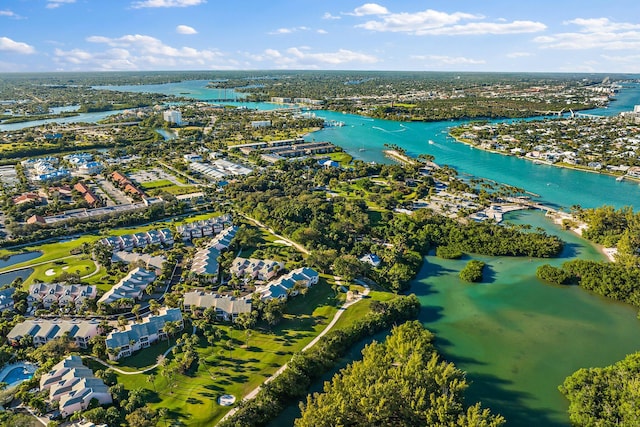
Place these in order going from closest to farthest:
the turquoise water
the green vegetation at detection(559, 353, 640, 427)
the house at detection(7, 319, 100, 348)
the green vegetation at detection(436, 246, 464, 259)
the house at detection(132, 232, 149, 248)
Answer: the green vegetation at detection(559, 353, 640, 427), the turquoise water, the house at detection(7, 319, 100, 348), the green vegetation at detection(436, 246, 464, 259), the house at detection(132, 232, 149, 248)

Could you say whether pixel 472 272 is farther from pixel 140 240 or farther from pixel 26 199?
pixel 26 199

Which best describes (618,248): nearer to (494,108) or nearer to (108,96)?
(494,108)

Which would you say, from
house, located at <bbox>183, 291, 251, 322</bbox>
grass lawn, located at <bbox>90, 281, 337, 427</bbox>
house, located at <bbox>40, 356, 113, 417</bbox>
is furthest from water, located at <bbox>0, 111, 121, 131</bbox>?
grass lawn, located at <bbox>90, 281, 337, 427</bbox>

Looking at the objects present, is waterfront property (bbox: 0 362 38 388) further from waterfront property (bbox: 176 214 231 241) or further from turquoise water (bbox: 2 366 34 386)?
waterfront property (bbox: 176 214 231 241)

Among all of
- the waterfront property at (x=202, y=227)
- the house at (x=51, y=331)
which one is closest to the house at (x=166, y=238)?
the waterfront property at (x=202, y=227)

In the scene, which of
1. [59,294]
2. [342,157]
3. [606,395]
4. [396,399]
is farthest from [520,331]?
[342,157]
